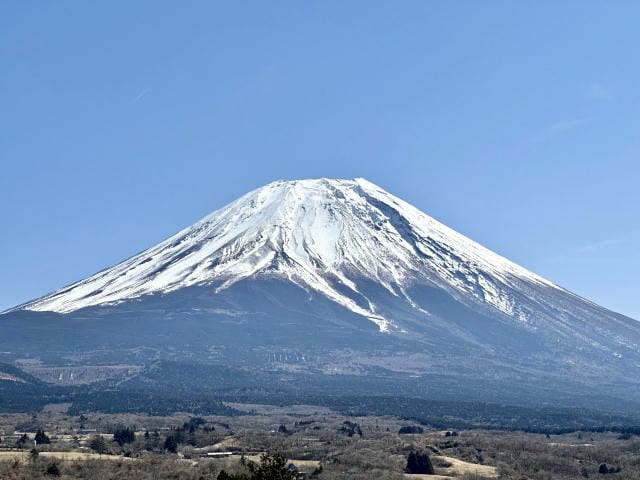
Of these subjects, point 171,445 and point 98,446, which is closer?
point 98,446

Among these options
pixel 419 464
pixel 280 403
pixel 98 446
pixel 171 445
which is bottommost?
pixel 419 464

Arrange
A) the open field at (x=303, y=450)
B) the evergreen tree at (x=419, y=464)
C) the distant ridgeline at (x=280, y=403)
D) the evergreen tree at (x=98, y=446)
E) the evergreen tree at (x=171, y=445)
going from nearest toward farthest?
1. the open field at (x=303, y=450)
2. the evergreen tree at (x=419, y=464)
3. the evergreen tree at (x=98, y=446)
4. the evergreen tree at (x=171, y=445)
5. the distant ridgeline at (x=280, y=403)

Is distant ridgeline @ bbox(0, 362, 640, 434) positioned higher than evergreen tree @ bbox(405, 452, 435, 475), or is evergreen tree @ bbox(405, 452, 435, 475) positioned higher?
distant ridgeline @ bbox(0, 362, 640, 434)

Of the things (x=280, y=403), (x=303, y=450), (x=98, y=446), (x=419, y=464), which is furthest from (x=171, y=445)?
(x=280, y=403)

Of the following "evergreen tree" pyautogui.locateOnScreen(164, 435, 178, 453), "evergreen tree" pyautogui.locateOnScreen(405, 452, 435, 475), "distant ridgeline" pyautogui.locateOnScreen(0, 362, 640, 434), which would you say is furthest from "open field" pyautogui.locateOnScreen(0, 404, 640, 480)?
"distant ridgeline" pyautogui.locateOnScreen(0, 362, 640, 434)

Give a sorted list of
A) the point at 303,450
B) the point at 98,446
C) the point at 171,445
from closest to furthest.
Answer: the point at 98,446 → the point at 303,450 → the point at 171,445

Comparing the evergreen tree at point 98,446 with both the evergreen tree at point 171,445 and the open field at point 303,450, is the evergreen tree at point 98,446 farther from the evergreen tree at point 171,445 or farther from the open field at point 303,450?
the evergreen tree at point 171,445

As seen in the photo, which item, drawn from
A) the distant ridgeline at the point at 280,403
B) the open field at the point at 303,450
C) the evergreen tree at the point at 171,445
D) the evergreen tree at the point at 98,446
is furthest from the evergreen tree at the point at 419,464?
the distant ridgeline at the point at 280,403

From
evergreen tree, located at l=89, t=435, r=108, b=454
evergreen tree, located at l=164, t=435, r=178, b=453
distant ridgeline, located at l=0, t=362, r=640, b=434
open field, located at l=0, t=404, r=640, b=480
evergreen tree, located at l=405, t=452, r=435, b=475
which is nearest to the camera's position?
open field, located at l=0, t=404, r=640, b=480

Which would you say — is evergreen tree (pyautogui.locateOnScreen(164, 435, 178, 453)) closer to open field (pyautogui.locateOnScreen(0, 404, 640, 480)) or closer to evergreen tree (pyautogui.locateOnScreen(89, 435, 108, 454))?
open field (pyautogui.locateOnScreen(0, 404, 640, 480))

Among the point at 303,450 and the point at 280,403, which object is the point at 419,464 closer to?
the point at 303,450

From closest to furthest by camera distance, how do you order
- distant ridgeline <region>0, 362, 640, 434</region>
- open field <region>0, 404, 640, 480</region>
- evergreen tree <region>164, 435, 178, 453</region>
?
open field <region>0, 404, 640, 480</region> < evergreen tree <region>164, 435, 178, 453</region> < distant ridgeline <region>0, 362, 640, 434</region>

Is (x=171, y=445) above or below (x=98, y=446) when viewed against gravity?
below
